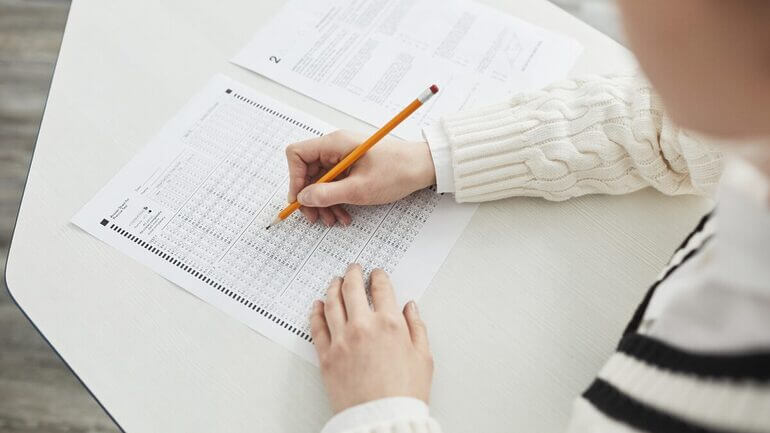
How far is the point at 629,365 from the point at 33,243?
641 mm

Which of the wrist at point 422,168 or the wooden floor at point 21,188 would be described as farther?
the wooden floor at point 21,188

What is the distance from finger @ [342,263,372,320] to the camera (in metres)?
0.61

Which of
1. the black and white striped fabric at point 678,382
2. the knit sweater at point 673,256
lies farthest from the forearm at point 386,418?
the black and white striped fabric at point 678,382

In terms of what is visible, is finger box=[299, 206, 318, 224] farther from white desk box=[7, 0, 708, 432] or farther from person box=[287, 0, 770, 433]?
white desk box=[7, 0, 708, 432]

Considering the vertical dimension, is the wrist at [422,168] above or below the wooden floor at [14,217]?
above

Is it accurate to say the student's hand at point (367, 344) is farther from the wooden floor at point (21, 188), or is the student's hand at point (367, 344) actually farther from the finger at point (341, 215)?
the wooden floor at point (21, 188)

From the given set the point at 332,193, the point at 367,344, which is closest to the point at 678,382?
the point at 367,344

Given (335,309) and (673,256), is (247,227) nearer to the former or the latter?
(335,309)

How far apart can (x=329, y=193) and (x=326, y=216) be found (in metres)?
0.04

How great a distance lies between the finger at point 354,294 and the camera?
2.00 ft

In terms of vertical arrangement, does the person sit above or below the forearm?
above

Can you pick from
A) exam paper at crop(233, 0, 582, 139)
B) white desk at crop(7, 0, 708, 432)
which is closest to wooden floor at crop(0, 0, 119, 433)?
white desk at crop(7, 0, 708, 432)

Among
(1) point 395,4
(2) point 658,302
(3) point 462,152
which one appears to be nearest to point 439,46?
(1) point 395,4

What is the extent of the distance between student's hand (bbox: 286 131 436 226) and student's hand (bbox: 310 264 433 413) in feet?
0.29
